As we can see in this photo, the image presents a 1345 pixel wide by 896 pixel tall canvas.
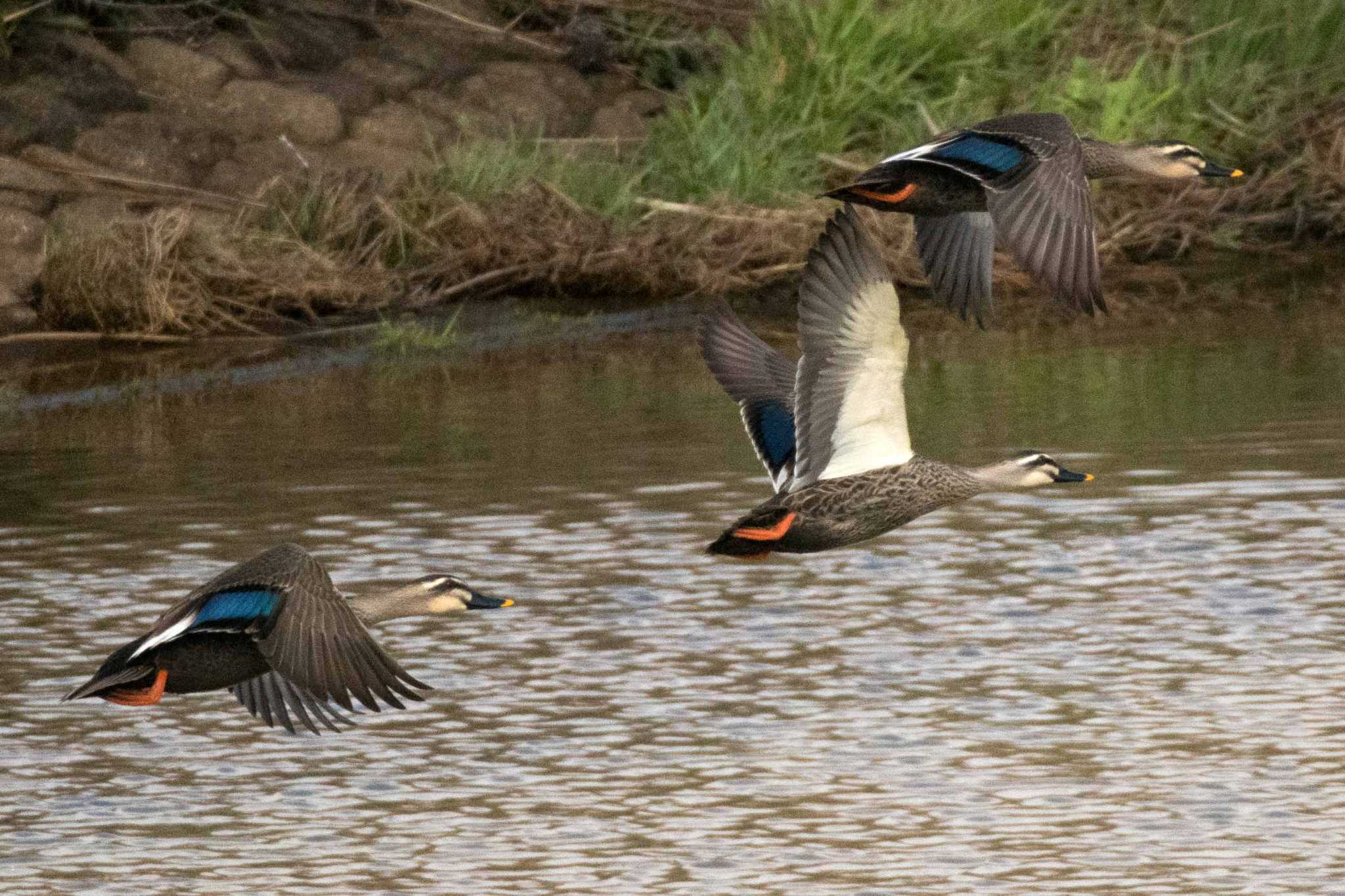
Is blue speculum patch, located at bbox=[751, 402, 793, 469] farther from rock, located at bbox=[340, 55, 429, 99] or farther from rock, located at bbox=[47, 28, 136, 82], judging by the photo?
rock, located at bbox=[340, 55, 429, 99]

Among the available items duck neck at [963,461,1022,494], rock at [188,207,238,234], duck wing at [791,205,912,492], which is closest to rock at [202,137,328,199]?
rock at [188,207,238,234]

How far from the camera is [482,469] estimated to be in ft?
53.9

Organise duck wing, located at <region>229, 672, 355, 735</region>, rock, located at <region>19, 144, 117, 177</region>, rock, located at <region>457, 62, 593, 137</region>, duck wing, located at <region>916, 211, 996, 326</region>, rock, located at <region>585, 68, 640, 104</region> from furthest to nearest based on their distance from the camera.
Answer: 1. rock, located at <region>585, 68, 640, 104</region>
2. rock, located at <region>457, 62, 593, 137</region>
3. rock, located at <region>19, 144, 117, 177</region>
4. duck wing, located at <region>229, 672, 355, 735</region>
5. duck wing, located at <region>916, 211, 996, 326</region>

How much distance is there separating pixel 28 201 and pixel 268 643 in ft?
41.5

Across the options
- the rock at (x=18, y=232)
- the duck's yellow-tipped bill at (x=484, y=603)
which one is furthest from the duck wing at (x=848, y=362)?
the rock at (x=18, y=232)

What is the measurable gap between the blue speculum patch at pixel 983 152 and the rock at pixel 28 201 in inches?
521

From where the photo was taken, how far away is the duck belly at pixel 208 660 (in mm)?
8227

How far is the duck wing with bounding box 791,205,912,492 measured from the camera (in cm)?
791

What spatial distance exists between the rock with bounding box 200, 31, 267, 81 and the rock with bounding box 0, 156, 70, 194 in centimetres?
216

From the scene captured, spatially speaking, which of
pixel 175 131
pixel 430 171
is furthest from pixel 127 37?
pixel 430 171

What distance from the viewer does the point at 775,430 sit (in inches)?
381

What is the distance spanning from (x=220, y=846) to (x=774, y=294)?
11.1 m

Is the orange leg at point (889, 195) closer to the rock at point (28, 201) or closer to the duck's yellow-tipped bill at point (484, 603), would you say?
the duck's yellow-tipped bill at point (484, 603)

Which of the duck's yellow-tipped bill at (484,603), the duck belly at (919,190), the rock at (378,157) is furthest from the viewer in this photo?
the rock at (378,157)
